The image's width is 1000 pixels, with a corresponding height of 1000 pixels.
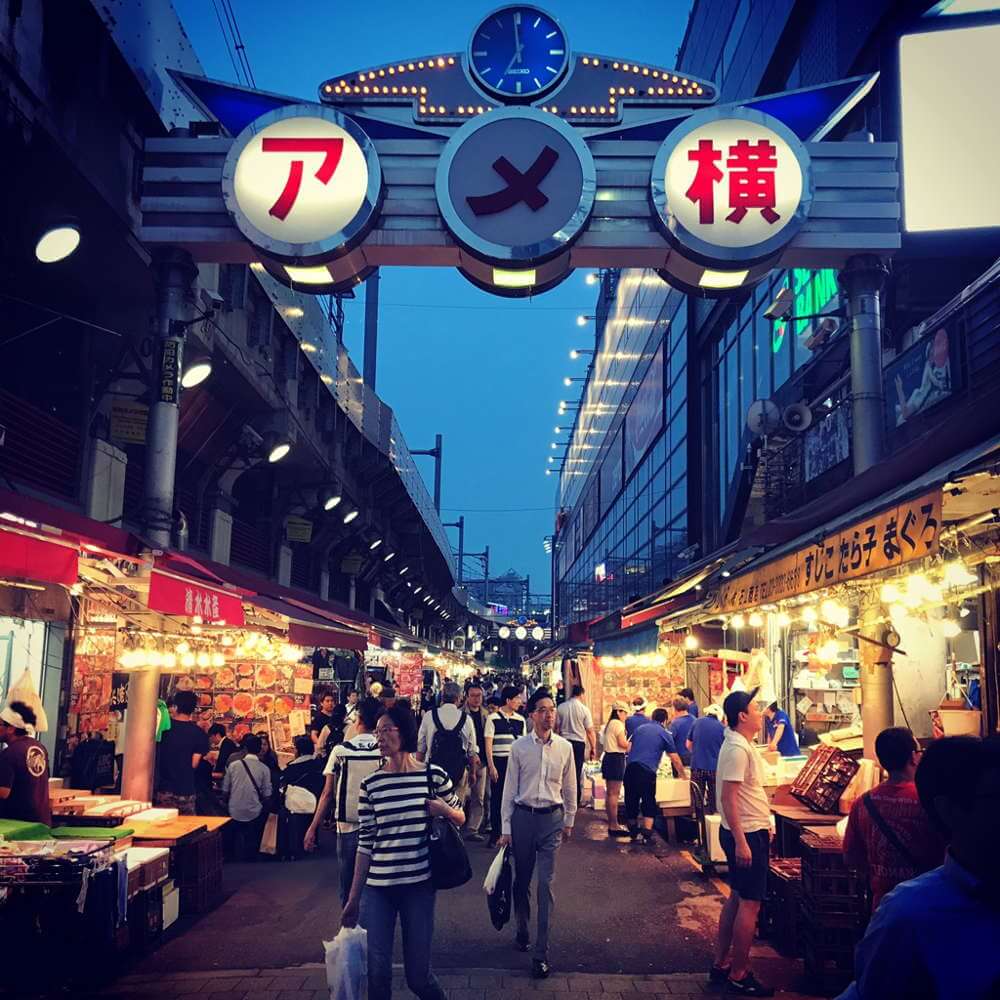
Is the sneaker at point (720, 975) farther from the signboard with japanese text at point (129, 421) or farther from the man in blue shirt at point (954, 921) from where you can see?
the signboard with japanese text at point (129, 421)

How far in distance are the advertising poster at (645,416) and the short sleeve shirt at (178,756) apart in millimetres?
23264

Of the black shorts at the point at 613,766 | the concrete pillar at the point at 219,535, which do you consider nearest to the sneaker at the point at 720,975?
the black shorts at the point at 613,766

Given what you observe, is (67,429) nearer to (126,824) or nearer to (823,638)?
(126,824)

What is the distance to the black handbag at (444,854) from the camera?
5.37 m

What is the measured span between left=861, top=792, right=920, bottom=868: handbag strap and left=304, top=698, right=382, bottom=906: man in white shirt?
11.0ft

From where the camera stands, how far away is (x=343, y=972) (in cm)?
534

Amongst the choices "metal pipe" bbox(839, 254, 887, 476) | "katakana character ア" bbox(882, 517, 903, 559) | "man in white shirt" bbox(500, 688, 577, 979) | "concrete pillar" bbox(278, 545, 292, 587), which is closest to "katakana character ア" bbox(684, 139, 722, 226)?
"metal pipe" bbox(839, 254, 887, 476)

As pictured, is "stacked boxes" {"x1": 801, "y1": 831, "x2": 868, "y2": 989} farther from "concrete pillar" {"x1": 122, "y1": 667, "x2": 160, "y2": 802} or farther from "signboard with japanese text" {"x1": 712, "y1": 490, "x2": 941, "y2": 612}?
"concrete pillar" {"x1": 122, "y1": 667, "x2": 160, "y2": 802}

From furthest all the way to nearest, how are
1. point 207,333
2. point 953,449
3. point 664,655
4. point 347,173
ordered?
point 664,655
point 207,333
point 347,173
point 953,449

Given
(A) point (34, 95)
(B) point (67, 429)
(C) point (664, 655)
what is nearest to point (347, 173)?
(A) point (34, 95)

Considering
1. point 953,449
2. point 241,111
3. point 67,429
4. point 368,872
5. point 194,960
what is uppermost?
point 241,111

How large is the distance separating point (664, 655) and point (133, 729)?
11172 millimetres

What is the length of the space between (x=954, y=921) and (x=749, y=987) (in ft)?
16.3

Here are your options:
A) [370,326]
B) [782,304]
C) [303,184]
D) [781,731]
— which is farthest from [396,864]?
[370,326]
